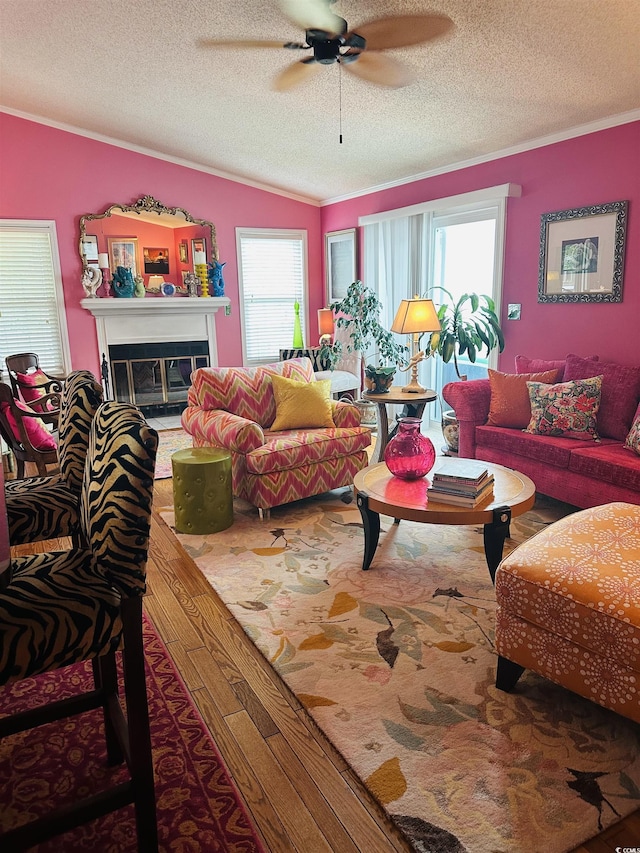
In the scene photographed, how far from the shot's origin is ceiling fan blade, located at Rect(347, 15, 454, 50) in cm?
320

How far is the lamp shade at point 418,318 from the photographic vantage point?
164 inches

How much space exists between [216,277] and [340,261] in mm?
1503

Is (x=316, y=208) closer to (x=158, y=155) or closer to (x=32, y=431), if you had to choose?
(x=158, y=155)

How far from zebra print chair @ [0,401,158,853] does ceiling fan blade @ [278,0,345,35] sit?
2.81 m

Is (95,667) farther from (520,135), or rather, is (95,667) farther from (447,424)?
(520,135)

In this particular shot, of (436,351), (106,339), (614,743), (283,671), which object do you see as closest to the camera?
(614,743)

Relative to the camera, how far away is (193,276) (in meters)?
6.86

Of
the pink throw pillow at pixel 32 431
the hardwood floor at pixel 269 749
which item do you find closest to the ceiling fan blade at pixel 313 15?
the pink throw pillow at pixel 32 431

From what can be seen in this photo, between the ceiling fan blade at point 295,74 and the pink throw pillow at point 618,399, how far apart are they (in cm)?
269

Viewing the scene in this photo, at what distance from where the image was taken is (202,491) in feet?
11.3

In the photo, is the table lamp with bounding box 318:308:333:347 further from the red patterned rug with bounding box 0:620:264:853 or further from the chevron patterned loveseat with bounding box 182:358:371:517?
the red patterned rug with bounding box 0:620:264:853

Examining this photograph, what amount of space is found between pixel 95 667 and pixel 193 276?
18.1 feet

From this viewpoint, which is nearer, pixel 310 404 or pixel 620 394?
pixel 620 394

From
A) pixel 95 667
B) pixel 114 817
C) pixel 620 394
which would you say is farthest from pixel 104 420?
pixel 620 394
